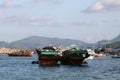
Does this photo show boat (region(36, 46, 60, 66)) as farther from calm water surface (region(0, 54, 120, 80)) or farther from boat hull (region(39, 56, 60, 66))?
calm water surface (region(0, 54, 120, 80))

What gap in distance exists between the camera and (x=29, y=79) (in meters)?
68.6

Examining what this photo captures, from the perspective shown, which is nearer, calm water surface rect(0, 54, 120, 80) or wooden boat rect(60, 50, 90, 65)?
calm water surface rect(0, 54, 120, 80)

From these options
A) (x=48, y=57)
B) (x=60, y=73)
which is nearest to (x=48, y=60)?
(x=48, y=57)

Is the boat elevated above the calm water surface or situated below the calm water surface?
above

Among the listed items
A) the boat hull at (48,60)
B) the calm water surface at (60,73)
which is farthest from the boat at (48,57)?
the calm water surface at (60,73)

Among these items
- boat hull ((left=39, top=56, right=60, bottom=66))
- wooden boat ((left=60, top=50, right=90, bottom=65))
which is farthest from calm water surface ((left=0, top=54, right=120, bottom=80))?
wooden boat ((left=60, top=50, right=90, bottom=65))

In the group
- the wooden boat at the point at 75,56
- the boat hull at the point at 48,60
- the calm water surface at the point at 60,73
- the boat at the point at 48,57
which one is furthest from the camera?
the wooden boat at the point at 75,56

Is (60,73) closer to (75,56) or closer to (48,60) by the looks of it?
(48,60)

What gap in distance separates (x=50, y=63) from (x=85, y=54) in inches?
376

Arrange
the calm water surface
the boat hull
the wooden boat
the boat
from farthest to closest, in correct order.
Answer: the wooden boat
the boat hull
the boat
the calm water surface

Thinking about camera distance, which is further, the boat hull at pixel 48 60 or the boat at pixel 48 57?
the boat hull at pixel 48 60

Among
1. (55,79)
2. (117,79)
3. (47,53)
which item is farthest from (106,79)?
(47,53)

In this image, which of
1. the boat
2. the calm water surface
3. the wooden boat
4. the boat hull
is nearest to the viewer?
the calm water surface

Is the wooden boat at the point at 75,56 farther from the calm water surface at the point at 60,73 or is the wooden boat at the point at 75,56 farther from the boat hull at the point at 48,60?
the calm water surface at the point at 60,73
